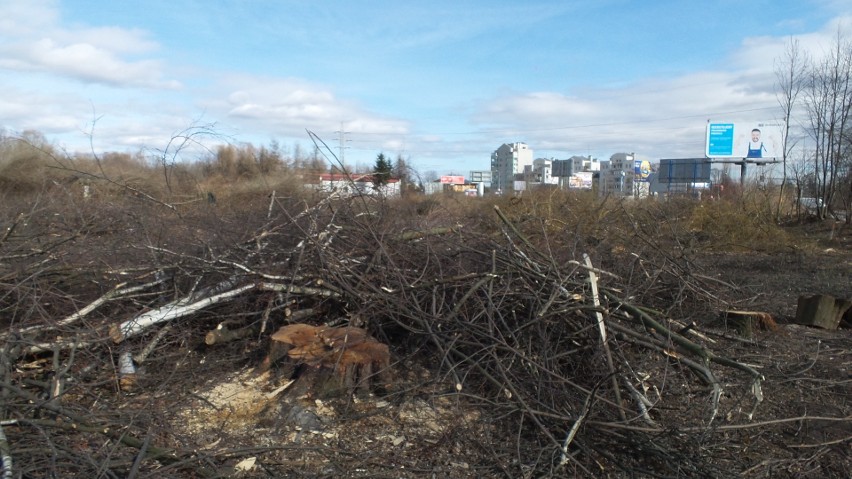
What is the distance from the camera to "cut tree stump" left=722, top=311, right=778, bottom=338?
5.21m

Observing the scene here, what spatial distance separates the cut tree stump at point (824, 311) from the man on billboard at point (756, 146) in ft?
79.5

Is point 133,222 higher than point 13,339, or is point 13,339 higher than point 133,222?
point 133,222

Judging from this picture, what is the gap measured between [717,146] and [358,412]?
1095 inches

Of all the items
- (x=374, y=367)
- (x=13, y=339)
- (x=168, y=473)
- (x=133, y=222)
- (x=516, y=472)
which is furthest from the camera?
(x=133, y=222)

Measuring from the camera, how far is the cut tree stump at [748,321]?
17.1ft

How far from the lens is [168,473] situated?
9.09 feet

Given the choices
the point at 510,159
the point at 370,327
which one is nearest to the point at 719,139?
the point at 370,327

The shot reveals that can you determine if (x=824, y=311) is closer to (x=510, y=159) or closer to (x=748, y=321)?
(x=748, y=321)

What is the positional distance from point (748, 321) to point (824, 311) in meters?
1.08

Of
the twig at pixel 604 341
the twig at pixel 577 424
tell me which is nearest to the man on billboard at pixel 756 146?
the twig at pixel 604 341

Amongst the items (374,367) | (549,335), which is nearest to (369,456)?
(374,367)

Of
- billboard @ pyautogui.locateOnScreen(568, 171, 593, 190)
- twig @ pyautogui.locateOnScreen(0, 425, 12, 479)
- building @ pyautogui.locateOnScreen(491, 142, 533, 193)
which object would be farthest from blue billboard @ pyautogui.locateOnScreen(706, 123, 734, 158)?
building @ pyautogui.locateOnScreen(491, 142, 533, 193)

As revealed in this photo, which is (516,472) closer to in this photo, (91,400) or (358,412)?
(358,412)

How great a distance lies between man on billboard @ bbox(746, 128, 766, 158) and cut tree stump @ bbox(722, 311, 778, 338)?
24.9m
